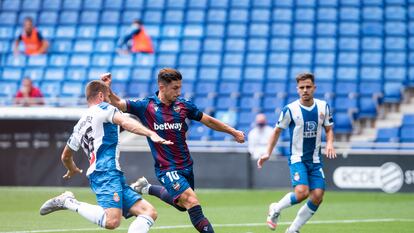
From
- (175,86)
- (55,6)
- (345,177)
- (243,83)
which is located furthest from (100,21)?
(175,86)

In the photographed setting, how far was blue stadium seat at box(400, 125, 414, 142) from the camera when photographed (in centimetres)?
2202

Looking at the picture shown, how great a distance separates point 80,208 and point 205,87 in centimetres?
1545

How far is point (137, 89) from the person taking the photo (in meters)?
25.2

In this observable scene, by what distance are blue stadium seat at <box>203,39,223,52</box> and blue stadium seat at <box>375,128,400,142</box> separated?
5.81m

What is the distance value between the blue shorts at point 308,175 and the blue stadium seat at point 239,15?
51.0ft

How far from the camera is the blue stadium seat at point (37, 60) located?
2723cm

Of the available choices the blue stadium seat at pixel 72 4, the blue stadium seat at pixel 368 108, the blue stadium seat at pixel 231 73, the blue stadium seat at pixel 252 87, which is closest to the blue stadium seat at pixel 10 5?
the blue stadium seat at pixel 72 4

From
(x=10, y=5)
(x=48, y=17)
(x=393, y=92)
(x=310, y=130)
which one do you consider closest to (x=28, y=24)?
(x=48, y=17)

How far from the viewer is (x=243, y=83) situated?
24.9 m

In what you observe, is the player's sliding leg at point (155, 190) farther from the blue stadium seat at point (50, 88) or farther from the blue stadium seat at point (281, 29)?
the blue stadium seat at point (281, 29)

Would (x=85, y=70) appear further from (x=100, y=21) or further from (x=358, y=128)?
(x=358, y=128)

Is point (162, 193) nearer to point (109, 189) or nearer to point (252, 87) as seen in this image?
point (109, 189)

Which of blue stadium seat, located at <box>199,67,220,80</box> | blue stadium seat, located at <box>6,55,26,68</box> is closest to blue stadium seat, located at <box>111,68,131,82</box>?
blue stadium seat, located at <box>199,67,220,80</box>

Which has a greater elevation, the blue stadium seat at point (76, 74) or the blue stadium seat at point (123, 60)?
the blue stadium seat at point (123, 60)
